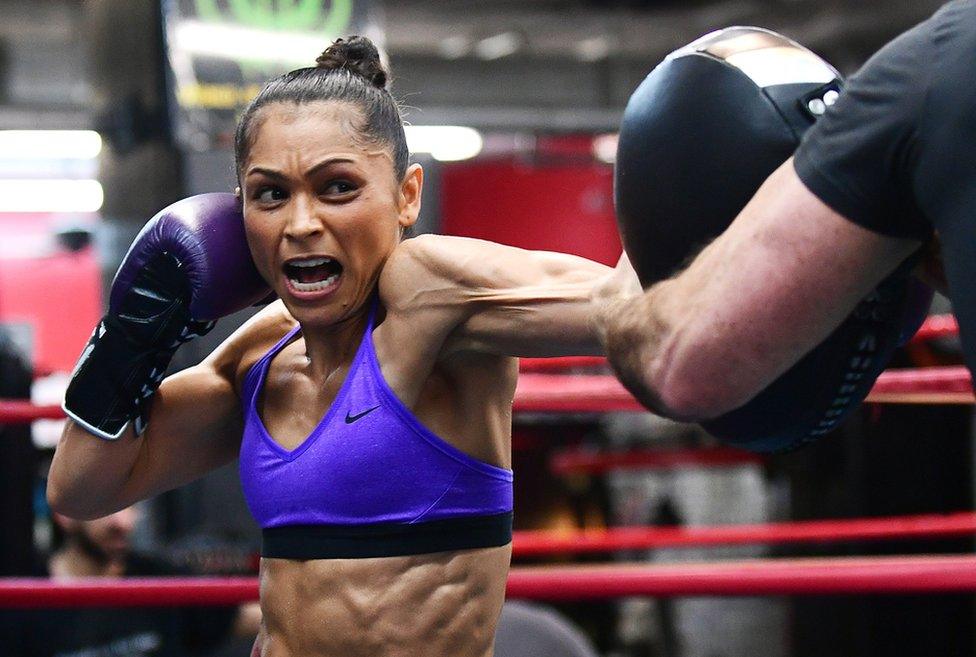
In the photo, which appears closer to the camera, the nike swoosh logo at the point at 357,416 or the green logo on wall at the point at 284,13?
the nike swoosh logo at the point at 357,416

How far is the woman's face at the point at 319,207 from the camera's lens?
55.3 inches

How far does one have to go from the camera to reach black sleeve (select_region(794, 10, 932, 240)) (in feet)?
2.93

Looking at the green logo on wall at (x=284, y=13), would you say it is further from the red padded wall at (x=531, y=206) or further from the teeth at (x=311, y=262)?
the red padded wall at (x=531, y=206)

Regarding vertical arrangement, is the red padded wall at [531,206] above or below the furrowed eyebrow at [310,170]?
below

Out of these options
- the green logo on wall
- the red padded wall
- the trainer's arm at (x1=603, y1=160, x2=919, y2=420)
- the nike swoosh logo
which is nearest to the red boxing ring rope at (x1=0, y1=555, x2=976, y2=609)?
the nike swoosh logo

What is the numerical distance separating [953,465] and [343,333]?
2.70m

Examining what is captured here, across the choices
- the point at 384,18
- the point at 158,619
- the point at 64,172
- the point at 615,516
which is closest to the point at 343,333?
the point at 158,619

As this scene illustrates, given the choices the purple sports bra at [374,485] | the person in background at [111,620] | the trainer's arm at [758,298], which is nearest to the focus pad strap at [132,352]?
the purple sports bra at [374,485]

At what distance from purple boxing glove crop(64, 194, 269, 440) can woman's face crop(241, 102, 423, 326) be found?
105 millimetres

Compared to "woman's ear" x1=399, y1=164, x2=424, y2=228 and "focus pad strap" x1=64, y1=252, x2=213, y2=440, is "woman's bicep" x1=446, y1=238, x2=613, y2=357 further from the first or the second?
"focus pad strap" x1=64, y1=252, x2=213, y2=440

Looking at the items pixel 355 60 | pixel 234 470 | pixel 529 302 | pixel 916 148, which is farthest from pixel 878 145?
pixel 234 470

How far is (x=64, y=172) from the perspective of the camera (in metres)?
9.81

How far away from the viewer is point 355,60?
60.1 inches

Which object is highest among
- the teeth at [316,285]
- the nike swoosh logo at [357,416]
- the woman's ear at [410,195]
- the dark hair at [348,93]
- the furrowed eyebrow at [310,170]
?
the dark hair at [348,93]
